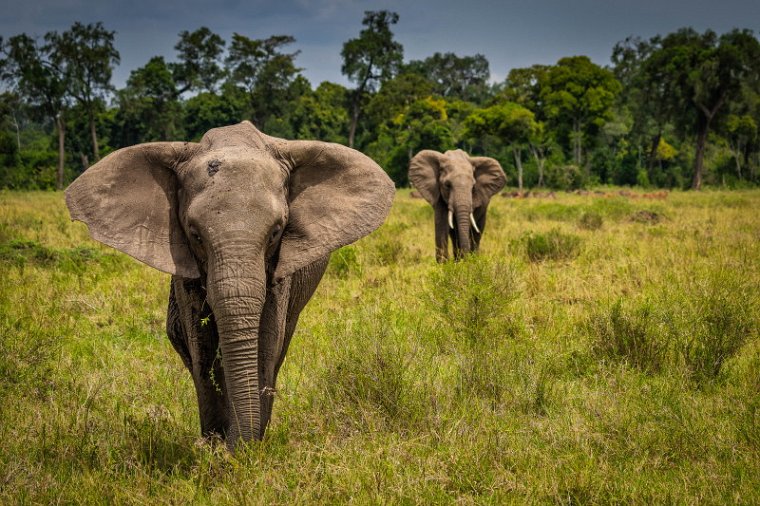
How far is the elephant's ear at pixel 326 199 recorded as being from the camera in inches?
134

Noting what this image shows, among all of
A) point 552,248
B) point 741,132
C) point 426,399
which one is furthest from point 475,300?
point 741,132

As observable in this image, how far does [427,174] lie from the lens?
1143 centimetres

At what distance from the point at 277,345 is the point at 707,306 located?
4548 millimetres

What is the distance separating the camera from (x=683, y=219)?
1694 centimetres

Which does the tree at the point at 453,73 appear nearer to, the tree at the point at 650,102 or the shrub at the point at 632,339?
the tree at the point at 650,102

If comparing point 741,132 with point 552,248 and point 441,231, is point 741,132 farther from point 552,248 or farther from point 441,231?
point 441,231

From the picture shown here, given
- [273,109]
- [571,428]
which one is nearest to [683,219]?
[571,428]

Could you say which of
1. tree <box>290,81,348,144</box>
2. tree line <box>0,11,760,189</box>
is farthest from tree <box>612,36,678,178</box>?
tree <box>290,81,348,144</box>

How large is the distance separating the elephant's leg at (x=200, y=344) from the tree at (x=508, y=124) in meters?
35.7

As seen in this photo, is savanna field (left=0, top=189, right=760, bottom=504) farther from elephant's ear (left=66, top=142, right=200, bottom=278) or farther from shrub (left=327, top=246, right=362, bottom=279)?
elephant's ear (left=66, top=142, right=200, bottom=278)

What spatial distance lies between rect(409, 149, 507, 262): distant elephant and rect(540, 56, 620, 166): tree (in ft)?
114

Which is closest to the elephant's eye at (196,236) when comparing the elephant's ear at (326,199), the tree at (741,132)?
the elephant's ear at (326,199)

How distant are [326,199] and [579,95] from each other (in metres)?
45.2

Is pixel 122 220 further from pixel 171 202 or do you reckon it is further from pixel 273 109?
pixel 273 109
